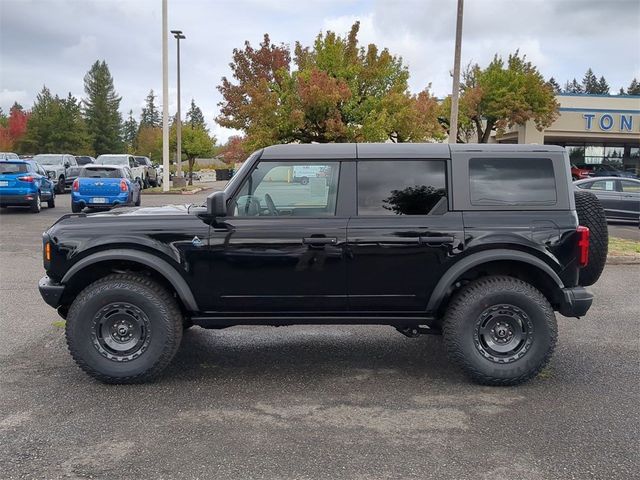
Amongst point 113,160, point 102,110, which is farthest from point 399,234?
point 102,110

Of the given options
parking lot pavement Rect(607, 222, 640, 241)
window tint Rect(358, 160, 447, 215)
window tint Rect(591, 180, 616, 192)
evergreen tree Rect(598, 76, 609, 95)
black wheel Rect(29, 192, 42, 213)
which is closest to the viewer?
window tint Rect(358, 160, 447, 215)

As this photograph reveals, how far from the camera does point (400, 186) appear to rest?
4613 millimetres

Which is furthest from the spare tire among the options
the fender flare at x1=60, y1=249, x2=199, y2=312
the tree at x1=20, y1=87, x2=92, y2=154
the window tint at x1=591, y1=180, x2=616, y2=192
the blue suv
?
the tree at x1=20, y1=87, x2=92, y2=154

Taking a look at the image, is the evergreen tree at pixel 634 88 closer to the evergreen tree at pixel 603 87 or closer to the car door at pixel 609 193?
the evergreen tree at pixel 603 87

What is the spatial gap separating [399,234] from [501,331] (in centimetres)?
115

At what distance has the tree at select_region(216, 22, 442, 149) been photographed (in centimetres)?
1636

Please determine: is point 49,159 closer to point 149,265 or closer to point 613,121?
point 149,265

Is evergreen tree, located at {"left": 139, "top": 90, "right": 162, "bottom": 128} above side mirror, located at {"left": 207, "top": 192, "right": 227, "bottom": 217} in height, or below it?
above

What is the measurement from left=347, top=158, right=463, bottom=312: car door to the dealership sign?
1440 inches

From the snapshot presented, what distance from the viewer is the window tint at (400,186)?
4574mm

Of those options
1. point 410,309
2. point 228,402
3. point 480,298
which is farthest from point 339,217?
point 228,402

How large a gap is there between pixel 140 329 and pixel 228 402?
0.95 metres

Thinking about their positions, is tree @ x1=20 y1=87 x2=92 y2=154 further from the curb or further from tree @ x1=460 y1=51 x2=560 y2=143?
the curb

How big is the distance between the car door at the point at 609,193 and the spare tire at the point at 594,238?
11.5m
